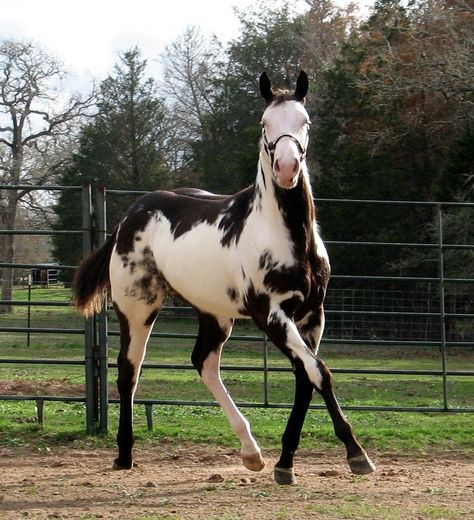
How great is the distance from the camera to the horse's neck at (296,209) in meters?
5.01

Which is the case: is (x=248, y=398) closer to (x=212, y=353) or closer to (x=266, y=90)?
(x=212, y=353)

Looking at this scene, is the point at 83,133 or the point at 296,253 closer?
the point at 296,253

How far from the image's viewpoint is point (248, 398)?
415 inches

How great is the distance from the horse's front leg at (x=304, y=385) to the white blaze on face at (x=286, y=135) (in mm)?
745

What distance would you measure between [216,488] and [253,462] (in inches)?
14.9

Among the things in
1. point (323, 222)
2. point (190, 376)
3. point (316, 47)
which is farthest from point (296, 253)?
point (316, 47)

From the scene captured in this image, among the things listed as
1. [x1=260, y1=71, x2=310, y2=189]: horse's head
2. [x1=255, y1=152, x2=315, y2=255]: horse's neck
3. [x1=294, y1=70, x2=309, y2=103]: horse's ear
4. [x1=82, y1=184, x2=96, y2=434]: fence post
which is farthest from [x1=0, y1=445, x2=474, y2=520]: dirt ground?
[x1=294, y1=70, x2=309, y2=103]: horse's ear

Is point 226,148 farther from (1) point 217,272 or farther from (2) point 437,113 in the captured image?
(1) point 217,272

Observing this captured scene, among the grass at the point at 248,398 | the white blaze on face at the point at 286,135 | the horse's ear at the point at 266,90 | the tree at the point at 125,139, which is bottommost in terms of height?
the grass at the point at 248,398

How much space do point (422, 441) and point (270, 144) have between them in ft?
10.2

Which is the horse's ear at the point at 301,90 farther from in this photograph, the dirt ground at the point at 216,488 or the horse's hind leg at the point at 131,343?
the dirt ground at the point at 216,488

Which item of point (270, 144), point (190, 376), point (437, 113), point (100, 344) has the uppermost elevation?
point (437, 113)

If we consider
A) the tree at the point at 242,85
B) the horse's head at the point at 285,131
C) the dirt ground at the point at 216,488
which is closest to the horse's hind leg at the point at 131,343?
the dirt ground at the point at 216,488

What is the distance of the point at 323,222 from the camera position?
2370 cm
